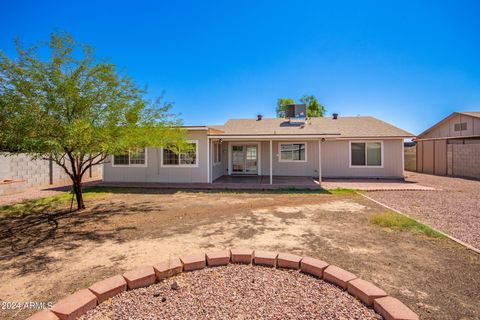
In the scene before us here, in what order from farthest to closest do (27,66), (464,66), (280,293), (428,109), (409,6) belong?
(428,109) → (464,66) → (409,6) → (27,66) → (280,293)

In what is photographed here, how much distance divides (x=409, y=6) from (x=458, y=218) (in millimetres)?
7740

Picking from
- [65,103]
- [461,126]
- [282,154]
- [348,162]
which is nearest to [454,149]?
[461,126]

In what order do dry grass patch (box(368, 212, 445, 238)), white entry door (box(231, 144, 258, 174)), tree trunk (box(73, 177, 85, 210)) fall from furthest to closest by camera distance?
1. white entry door (box(231, 144, 258, 174))
2. tree trunk (box(73, 177, 85, 210))
3. dry grass patch (box(368, 212, 445, 238))

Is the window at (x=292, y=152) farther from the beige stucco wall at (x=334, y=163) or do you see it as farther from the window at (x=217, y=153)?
the window at (x=217, y=153)

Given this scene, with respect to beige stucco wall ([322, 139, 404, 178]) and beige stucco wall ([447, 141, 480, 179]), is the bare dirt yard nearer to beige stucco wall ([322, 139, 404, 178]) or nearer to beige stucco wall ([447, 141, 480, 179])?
beige stucco wall ([322, 139, 404, 178])

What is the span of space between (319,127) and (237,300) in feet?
47.8

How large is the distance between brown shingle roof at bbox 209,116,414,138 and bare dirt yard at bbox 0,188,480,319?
7.42 metres

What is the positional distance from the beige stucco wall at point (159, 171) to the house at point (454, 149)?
51.2 ft

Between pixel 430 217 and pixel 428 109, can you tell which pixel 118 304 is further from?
pixel 428 109

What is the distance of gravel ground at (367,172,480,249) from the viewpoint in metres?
4.84

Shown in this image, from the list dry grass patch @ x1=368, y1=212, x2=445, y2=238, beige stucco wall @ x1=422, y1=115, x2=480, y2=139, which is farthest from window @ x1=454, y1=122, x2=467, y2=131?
dry grass patch @ x1=368, y1=212, x2=445, y2=238

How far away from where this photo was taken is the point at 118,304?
2.35 metres

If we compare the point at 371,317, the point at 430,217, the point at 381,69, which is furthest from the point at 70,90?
the point at 381,69

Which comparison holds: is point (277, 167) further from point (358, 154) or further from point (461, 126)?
point (461, 126)
